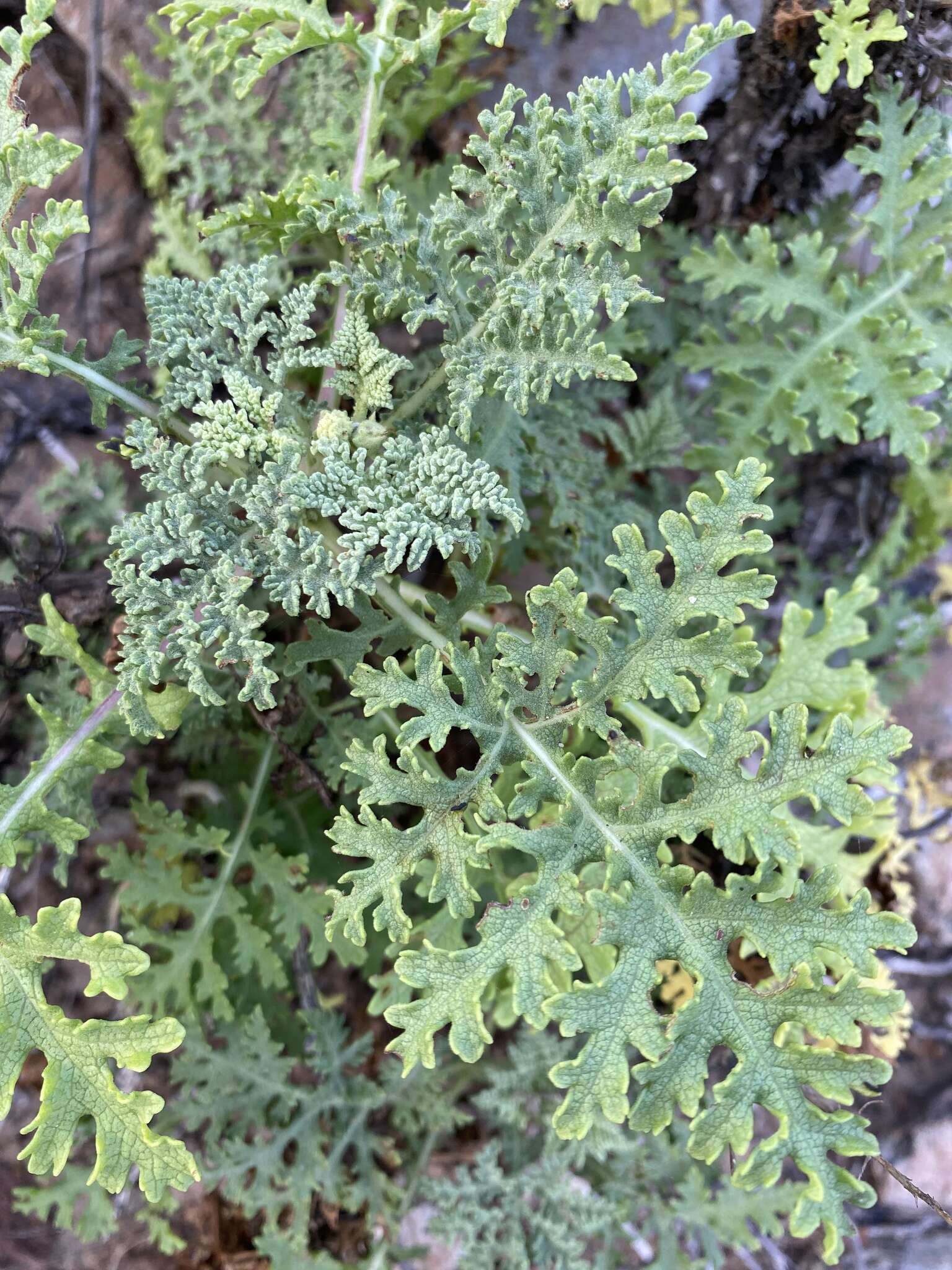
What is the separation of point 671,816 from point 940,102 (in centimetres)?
172

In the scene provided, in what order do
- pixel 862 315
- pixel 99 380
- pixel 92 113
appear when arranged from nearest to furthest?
pixel 99 380
pixel 862 315
pixel 92 113

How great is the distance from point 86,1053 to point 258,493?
3.15 feet

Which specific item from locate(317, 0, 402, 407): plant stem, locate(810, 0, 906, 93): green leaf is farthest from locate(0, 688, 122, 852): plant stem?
locate(810, 0, 906, 93): green leaf

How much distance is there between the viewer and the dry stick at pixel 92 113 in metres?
2.75

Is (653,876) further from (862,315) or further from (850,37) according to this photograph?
(850,37)

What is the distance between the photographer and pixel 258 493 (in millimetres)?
1691

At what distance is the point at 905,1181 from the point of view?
172 cm

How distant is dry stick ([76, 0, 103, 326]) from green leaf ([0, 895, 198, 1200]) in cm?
199

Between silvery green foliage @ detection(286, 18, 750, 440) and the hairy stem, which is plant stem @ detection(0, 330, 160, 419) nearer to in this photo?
silvery green foliage @ detection(286, 18, 750, 440)

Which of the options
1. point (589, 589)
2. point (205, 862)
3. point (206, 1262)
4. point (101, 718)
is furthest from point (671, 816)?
point (206, 1262)

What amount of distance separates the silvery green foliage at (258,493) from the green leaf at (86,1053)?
15.1 inches

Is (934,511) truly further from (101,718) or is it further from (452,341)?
(101,718)

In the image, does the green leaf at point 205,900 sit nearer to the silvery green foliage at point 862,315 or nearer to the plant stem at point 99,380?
the plant stem at point 99,380

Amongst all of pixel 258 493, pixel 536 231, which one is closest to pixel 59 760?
pixel 258 493
